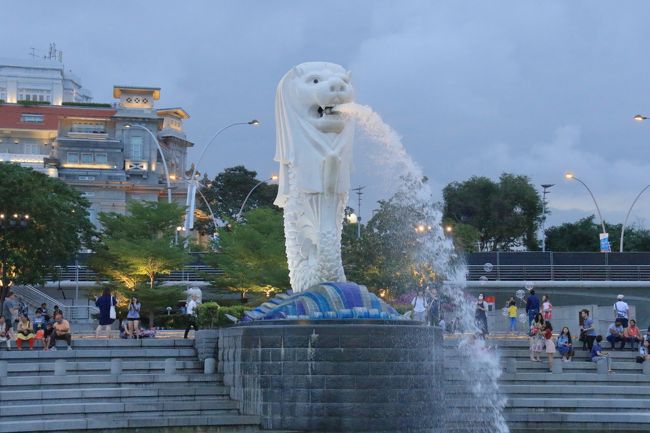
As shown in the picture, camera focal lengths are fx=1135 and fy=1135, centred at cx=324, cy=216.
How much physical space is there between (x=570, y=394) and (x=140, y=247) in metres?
24.5

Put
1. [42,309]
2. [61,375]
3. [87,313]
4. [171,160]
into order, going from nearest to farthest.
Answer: [61,375]
[42,309]
[87,313]
[171,160]

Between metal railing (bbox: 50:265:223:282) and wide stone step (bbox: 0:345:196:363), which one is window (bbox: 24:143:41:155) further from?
wide stone step (bbox: 0:345:196:363)

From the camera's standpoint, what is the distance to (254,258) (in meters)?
49.0

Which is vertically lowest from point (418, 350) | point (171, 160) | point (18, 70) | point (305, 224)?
point (418, 350)

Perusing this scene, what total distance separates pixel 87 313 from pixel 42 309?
52.0ft

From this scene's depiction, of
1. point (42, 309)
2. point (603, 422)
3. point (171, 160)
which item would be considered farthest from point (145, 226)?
point (171, 160)

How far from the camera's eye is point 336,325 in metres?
22.7

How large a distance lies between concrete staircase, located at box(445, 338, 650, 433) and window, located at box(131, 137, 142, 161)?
218 ft

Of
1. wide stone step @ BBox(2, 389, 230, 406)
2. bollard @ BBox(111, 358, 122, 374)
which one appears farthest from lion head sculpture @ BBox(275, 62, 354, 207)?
bollard @ BBox(111, 358, 122, 374)

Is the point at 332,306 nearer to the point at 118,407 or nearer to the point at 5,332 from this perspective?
the point at 118,407

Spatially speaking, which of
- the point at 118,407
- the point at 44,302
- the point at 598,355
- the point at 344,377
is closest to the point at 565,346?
the point at 598,355

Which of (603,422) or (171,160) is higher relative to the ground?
(171,160)

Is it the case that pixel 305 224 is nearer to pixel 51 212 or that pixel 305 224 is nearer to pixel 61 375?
pixel 61 375

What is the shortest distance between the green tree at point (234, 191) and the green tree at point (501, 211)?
51.0 feet
